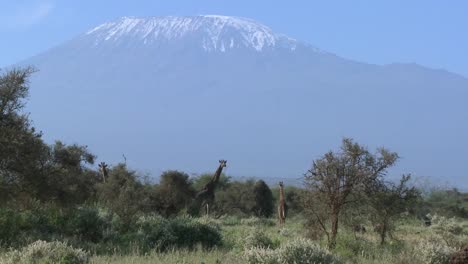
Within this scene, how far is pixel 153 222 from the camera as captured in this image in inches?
712

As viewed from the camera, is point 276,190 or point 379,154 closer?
point 379,154

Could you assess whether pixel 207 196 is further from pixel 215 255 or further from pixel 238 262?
pixel 238 262

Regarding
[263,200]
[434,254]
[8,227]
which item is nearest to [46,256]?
[8,227]

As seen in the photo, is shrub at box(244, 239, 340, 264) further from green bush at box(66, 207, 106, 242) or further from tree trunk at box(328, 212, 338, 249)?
green bush at box(66, 207, 106, 242)

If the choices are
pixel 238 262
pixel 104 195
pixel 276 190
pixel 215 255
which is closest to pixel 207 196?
pixel 104 195

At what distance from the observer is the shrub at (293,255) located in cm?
929

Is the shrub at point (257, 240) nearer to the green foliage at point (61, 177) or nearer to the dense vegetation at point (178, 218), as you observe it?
the dense vegetation at point (178, 218)

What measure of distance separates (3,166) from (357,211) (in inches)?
360

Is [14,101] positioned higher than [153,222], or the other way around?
[14,101]

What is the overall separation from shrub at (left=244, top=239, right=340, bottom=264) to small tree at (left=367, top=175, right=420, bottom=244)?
22.6 feet

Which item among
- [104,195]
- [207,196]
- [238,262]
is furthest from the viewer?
[207,196]

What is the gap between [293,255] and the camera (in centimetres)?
946

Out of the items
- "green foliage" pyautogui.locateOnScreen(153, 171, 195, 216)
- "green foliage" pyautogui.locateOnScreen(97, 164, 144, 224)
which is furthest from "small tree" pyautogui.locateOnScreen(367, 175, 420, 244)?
"green foliage" pyautogui.locateOnScreen(153, 171, 195, 216)

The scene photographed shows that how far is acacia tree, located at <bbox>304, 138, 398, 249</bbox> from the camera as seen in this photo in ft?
51.7
